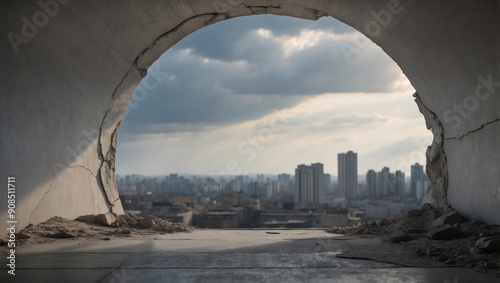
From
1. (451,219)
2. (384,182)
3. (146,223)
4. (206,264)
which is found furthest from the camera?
(384,182)

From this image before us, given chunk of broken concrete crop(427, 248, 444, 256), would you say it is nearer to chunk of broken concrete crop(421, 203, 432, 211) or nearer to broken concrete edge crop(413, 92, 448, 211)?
broken concrete edge crop(413, 92, 448, 211)

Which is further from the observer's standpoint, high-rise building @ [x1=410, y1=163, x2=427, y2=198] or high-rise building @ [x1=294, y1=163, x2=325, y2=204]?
high-rise building @ [x1=410, y1=163, x2=427, y2=198]

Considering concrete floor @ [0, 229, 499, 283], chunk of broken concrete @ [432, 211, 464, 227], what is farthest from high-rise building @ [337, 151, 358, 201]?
concrete floor @ [0, 229, 499, 283]

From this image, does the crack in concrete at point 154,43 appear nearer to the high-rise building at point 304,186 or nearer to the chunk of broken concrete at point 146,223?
the chunk of broken concrete at point 146,223

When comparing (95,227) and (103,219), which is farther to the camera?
(103,219)

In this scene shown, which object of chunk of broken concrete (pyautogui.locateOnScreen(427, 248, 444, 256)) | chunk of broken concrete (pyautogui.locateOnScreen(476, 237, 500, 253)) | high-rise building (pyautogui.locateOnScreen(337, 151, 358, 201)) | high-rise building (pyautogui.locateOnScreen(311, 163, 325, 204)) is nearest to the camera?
chunk of broken concrete (pyautogui.locateOnScreen(476, 237, 500, 253))

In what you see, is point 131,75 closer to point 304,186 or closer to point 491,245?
point 491,245

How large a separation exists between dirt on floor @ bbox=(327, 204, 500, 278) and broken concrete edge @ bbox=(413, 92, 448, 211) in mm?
227

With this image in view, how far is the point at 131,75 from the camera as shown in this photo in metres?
8.95

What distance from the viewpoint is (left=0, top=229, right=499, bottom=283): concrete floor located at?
14.3 feet

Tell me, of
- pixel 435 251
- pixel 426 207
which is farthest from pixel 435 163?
pixel 435 251

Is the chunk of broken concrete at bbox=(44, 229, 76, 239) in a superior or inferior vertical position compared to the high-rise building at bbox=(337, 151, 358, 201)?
inferior

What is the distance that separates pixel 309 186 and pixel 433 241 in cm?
5225

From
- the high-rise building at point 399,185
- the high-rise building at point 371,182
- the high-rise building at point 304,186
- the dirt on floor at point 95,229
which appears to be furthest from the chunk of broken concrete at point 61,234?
the high-rise building at point 371,182
